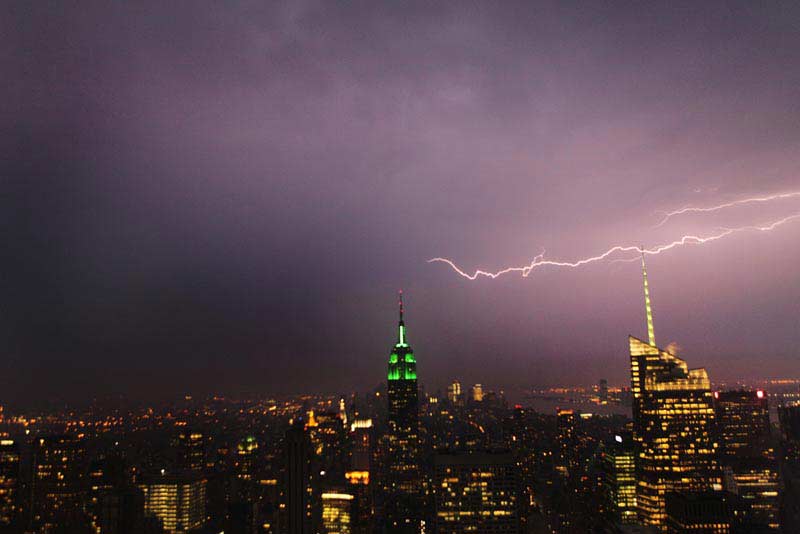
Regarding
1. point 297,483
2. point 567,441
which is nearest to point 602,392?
point 567,441

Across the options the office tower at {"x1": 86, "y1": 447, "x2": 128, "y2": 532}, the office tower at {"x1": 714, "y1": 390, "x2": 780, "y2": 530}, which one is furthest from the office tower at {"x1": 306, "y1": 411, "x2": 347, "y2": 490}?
the office tower at {"x1": 714, "y1": 390, "x2": 780, "y2": 530}

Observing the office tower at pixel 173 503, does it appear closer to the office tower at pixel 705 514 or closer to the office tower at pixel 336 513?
the office tower at pixel 336 513

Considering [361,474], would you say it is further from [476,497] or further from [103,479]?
[103,479]

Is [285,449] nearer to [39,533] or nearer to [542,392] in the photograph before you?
[39,533]

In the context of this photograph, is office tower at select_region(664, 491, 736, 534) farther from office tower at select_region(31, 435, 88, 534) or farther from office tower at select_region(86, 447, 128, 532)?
office tower at select_region(31, 435, 88, 534)

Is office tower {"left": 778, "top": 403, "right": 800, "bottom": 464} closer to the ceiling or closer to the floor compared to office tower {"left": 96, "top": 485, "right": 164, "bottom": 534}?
closer to the ceiling
